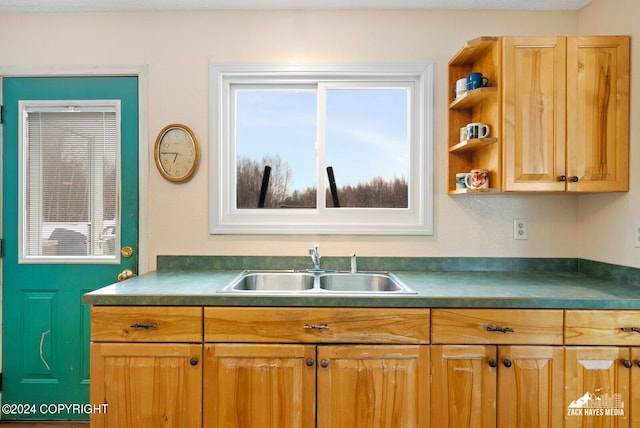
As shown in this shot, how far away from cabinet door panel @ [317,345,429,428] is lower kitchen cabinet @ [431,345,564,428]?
8 cm

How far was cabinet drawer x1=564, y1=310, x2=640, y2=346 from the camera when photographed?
1.52 metres

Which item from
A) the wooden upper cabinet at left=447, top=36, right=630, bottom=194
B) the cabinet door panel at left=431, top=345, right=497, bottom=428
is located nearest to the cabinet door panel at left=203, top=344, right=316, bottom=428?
the cabinet door panel at left=431, top=345, right=497, bottom=428

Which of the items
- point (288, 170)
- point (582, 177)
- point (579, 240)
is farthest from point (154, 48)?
point (579, 240)

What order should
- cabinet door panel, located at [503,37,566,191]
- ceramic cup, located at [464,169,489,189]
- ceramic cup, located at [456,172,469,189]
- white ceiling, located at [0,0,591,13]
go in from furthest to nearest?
white ceiling, located at [0,0,591,13] → ceramic cup, located at [456,172,469,189] → ceramic cup, located at [464,169,489,189] → cabinet door panel, located at [503,37,566,191]

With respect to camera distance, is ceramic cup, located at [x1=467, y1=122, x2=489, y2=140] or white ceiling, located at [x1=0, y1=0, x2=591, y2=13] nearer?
ceramic cup, located at [x1=467, y1=122, x2=489, y2=140]

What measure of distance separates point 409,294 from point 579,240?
4.23 ft

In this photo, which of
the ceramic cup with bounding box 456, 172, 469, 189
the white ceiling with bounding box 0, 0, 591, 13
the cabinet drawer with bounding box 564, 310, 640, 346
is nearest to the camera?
the cabinet drawer with bounding box 564, 310, 640, 346

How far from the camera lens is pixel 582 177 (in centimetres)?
181

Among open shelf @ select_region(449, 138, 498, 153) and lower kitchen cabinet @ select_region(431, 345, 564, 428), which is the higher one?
open shelf @ select_region(449, 138, 498, 153)

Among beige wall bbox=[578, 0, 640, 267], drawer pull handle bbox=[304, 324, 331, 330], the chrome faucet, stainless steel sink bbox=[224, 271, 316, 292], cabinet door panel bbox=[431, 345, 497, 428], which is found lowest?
cabinet door panel bbox=[431, 345, 497, 428]

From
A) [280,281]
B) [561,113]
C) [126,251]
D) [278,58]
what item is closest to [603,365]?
[561,113]

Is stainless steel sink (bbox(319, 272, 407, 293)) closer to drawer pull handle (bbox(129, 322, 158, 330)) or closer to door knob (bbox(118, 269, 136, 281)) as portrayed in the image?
drawer pull handle (bbox(129, 322, 158, 330))

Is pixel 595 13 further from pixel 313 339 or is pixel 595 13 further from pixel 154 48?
pixel 154 48

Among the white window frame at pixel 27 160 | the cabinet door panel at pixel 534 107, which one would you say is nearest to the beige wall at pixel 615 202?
the cabinet door panel at pixel 534 107
